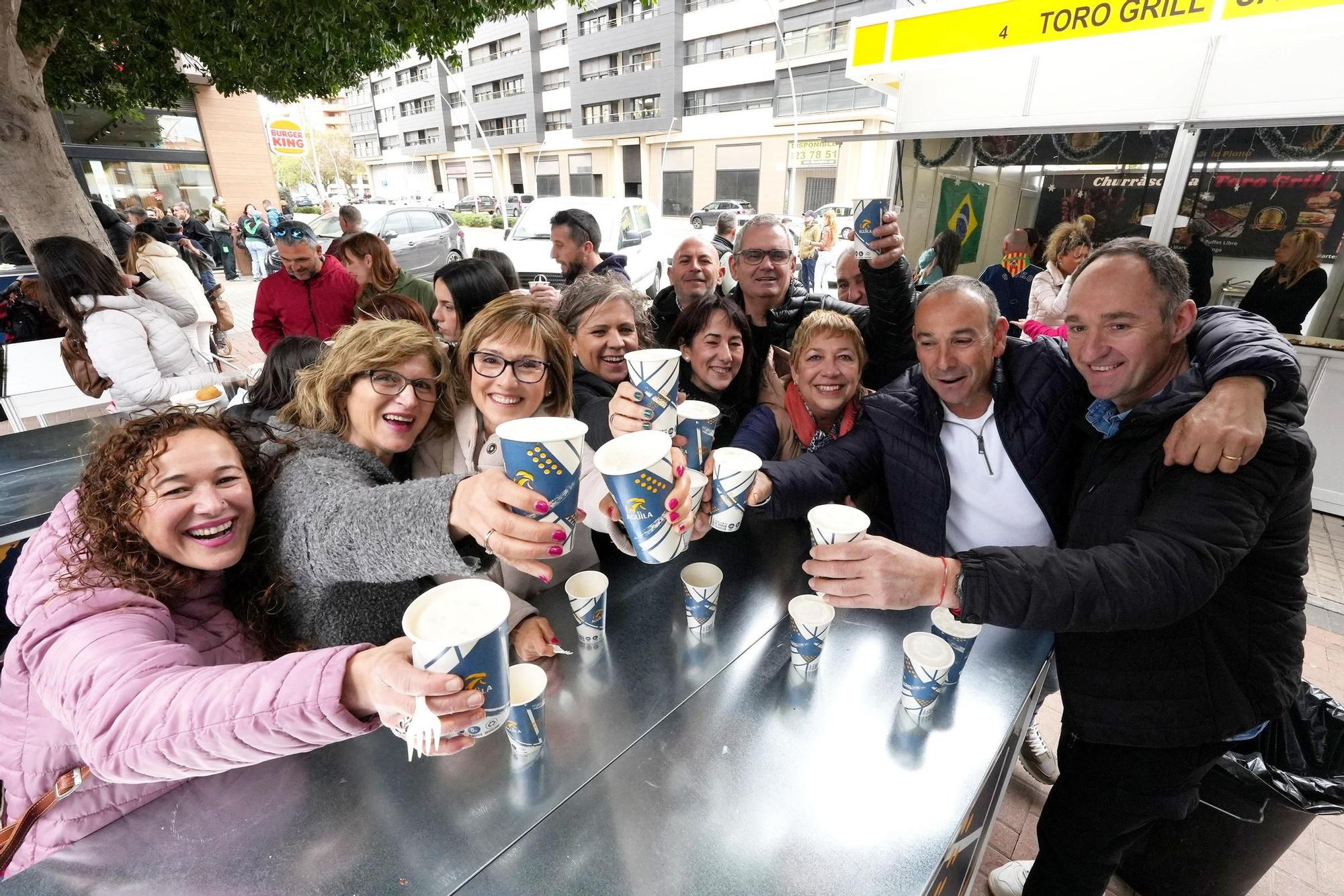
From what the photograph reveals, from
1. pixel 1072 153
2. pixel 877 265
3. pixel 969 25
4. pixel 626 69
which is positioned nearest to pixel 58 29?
pixel 877 265

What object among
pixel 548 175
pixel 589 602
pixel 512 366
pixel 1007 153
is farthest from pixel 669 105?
pixel 589 602

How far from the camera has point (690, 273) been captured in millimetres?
3770

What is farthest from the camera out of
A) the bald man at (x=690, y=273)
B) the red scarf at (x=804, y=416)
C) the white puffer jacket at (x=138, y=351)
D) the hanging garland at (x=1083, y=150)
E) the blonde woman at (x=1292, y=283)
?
the hanging garland at (x=1083, y=150)

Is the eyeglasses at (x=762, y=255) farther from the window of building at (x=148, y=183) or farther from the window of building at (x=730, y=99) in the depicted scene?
the window of building at (x=730, y=99)

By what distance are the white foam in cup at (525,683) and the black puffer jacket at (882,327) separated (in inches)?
71.1

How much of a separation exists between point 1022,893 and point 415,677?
7.40 feet

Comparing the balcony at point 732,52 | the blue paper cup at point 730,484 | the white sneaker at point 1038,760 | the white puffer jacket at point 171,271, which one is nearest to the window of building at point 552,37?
the balcony at point 732,52

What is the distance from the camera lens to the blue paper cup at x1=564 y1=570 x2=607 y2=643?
62.4 inches

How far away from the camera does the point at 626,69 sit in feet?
112

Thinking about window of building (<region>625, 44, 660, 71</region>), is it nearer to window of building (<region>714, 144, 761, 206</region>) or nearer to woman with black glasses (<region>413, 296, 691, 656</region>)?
window of building (<region>714, 144, 761, 206</region>)

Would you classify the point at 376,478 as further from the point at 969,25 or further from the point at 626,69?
the point at 626,69

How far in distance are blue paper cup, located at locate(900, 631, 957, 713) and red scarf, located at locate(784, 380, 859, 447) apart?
103cm

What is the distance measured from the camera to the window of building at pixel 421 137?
48.4 meters

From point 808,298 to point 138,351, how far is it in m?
3.87
